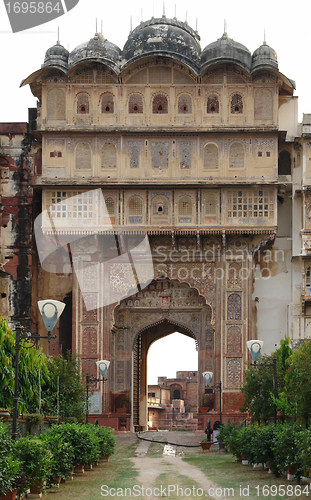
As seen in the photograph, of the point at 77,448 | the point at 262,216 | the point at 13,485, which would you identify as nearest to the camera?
the point at 13,485

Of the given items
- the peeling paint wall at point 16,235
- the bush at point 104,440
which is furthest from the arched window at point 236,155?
the bush at point 104,440

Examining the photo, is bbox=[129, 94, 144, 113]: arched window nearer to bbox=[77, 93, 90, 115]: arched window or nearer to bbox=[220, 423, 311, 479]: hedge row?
bbox=[77, 93, 90, 115]: arched window

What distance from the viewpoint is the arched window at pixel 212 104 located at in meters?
25.5

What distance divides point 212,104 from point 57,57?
4.96 meters

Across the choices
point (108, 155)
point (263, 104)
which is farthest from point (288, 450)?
point (263, 104)

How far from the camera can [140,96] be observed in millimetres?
25500

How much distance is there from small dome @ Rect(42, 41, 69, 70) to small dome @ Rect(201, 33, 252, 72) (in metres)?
4.23

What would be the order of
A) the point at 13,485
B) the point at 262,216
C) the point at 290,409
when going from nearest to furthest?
the point at 13,485 → the point at 290,409 → the point at 262,216

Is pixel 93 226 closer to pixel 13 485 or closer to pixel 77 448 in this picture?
pixel 77 448

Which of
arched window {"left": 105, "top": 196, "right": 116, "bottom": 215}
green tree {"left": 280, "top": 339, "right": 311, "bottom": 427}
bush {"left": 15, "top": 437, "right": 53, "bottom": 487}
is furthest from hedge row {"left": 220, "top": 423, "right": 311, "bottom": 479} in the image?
arched window {"left": 105, "top": 196, "right": 116, "bottom": 215}

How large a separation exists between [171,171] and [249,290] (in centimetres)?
428

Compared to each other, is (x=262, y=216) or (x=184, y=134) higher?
(x=184, y=134)

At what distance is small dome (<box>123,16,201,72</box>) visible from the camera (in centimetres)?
2531

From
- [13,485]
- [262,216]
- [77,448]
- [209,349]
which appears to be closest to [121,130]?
[262,216]
